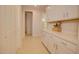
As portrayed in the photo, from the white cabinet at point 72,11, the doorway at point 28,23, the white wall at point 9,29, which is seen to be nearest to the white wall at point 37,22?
the doorway at point 28,23

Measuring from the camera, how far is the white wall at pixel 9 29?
4.71ft

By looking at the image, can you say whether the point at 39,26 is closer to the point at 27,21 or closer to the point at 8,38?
the point at 27,21

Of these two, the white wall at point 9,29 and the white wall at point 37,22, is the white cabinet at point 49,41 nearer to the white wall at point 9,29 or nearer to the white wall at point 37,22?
the white wall at point 37,22

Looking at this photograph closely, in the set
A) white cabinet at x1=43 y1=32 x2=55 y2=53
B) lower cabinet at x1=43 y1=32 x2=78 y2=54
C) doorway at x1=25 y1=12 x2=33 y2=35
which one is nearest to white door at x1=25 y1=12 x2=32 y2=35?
doorway at x1=25 y1=12 x2=33 y2=35

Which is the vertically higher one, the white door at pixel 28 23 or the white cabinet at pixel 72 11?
the white cabinet at pixel 72 11

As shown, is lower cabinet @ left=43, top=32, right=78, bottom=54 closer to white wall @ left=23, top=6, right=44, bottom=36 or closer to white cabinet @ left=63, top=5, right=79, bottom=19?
white wall @ left=23, top=6, right=44, bottom=36

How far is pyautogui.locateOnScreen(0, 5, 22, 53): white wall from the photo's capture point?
1436 millimetres

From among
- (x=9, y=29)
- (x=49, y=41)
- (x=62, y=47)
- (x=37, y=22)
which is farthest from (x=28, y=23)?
(x=49, y=41)

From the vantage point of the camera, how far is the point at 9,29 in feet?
5.00

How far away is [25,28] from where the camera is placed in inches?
66.0

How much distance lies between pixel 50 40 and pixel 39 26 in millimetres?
991

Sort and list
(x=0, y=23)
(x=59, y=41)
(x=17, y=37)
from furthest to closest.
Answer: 1. (x=59, y=41)
2. (x=17, y=37)
3. (x=0, y=23)
